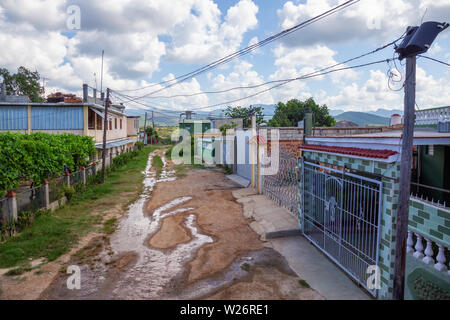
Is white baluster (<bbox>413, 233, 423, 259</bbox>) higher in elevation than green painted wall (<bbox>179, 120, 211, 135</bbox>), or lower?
lower

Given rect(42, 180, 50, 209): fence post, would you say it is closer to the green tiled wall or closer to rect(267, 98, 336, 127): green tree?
the green tiled wall

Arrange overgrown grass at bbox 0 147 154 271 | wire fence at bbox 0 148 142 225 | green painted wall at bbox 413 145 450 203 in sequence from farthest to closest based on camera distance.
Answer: wire fence at bbox 0 148 142 225 < green painted wall at bbox 413 145 450 203 < overgrown grass at bbox 0 147 154 271

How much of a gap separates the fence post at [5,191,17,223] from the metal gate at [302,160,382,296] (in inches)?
A: 303

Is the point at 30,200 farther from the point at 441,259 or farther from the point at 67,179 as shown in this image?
the point at 441,259

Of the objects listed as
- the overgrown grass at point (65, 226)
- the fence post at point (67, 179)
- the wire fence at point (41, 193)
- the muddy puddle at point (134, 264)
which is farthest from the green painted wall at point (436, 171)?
the fence post at point (67, 179)

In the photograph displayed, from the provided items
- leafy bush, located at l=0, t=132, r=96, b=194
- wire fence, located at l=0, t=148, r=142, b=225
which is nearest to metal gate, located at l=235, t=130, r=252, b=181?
wire fence, located at l=0, t=148, r=142, b=225

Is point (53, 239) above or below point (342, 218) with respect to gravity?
below

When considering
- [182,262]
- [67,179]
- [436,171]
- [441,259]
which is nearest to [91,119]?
[67,179]

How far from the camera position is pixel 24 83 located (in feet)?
142

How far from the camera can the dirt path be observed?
5435mm

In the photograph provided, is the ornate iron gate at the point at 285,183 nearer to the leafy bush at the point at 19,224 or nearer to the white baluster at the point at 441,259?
the white baluster at the point at 441,259

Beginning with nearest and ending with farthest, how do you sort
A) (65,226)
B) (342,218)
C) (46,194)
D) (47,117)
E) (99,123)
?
(342,218) → (65,226) → (46,194) → (47,117) → (99,123)

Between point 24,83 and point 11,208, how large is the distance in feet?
142
